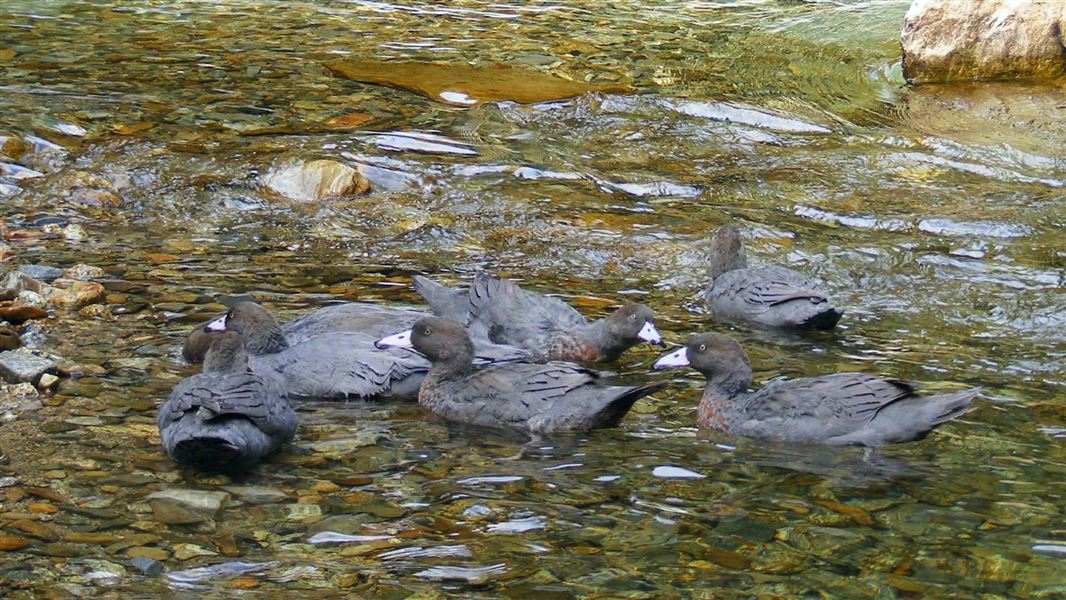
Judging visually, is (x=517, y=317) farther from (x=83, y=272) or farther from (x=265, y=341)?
(x=83, y=272)

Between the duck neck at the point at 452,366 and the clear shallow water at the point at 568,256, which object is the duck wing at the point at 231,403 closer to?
the clear shallow water at the point at 568,256

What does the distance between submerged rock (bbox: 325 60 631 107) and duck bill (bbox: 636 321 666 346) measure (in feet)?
20.0

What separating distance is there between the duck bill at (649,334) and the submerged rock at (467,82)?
6.09 m

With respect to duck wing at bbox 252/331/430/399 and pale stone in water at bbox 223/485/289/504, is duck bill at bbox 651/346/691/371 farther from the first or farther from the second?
pale stone in water at bbox 223/485/289/504

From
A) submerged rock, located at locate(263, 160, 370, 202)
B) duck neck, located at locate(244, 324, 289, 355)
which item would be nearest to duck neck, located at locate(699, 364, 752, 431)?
duck neck, located at locate(244, 324, 289, 355)

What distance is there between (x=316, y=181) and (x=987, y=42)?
7828mm

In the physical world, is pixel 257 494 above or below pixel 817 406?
below

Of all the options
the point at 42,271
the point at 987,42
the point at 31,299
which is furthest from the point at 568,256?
the point at 987,42

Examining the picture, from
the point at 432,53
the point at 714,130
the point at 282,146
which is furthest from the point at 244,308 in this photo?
the point at 432,53

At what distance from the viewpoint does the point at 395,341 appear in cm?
832

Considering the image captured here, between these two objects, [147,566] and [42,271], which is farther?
[42,271]

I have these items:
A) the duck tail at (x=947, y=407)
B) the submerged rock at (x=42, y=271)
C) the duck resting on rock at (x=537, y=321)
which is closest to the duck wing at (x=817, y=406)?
the duck tail at (x=947, y=407)

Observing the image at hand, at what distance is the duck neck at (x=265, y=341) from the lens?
27.7 ft

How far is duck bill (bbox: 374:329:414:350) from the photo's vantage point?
8.27 m
